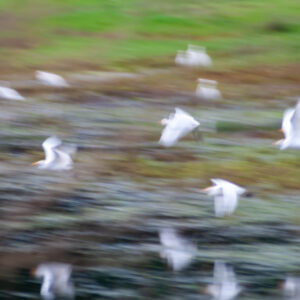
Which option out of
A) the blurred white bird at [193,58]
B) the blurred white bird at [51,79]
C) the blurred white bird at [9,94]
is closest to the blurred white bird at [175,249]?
the blurred white bird at [9,94]

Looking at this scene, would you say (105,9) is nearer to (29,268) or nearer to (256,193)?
(256,193)

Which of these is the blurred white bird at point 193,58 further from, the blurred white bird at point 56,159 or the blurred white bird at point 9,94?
the blurred white bird at point 56,159

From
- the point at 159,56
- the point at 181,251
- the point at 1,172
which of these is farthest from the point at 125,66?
the point at 181,251

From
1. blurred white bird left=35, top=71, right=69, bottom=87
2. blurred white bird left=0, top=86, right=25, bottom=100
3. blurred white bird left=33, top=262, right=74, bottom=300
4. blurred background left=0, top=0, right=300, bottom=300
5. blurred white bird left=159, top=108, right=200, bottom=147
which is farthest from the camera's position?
blurred white bird left=35, top=71, right=69, bottom=87

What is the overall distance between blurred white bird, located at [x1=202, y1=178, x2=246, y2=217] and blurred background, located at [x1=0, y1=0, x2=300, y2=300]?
3 centimetres

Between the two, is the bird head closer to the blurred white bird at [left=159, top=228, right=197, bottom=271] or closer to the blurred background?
the blurred background

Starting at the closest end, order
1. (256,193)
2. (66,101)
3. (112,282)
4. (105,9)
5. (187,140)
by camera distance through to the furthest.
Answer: (112,282) → (256,193) → (187,140) → (66,101) → (105,9)

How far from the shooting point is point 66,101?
441 cm

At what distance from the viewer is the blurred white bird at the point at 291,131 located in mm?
3623

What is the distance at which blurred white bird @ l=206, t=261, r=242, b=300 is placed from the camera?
2674mm

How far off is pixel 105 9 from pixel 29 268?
3784mm

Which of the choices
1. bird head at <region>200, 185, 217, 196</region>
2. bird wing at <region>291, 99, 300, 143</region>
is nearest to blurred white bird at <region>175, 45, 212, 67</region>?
bird wing at <region>291, 99, 300, 143</region>

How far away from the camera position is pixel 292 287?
2.69 metres

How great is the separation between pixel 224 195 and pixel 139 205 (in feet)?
0.98
